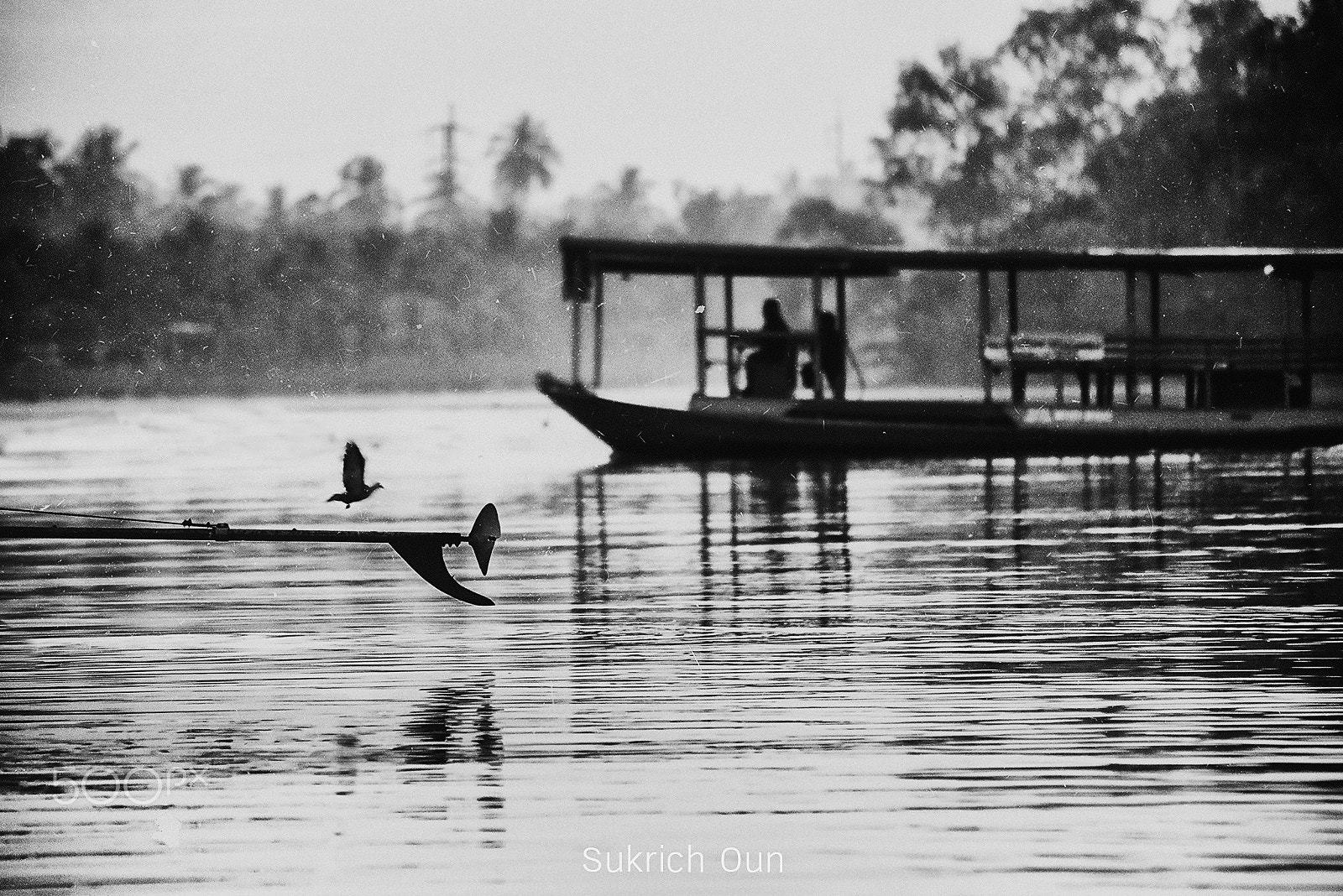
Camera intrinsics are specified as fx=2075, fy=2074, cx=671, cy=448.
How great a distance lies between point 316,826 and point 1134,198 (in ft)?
156

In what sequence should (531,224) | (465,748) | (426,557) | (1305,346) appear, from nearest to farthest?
(465,748), (426,557), (1305,346), (531,224)

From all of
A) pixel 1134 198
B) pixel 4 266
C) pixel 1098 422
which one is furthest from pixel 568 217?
pixel 1098 422

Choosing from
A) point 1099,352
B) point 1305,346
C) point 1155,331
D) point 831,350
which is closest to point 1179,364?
point 1155,331

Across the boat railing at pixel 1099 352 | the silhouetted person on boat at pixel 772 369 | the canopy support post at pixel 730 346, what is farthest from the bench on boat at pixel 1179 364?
the canopy support post at pixel 730 346

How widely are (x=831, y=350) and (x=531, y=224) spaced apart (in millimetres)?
57734

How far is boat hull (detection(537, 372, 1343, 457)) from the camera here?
22078 millimetres

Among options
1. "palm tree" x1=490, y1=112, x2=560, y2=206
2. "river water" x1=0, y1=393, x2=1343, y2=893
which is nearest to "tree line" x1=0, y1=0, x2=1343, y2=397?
"palm tree" x1=490, y1=112, x2=560, y2=206

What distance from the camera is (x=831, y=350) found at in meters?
22.3

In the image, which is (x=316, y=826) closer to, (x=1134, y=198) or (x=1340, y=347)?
(x=1340, y=347)

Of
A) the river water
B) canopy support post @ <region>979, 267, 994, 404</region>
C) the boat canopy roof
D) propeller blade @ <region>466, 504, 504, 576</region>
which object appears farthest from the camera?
canopy support post @ <region>979, 267, 994, 404</region>

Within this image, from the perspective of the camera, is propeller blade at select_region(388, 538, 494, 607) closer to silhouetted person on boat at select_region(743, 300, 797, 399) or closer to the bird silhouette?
the bird silhouette

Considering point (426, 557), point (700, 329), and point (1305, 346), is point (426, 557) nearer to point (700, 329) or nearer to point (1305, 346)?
point (700, 329)

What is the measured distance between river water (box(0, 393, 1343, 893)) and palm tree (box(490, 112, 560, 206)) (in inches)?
2806

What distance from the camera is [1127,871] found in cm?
455
